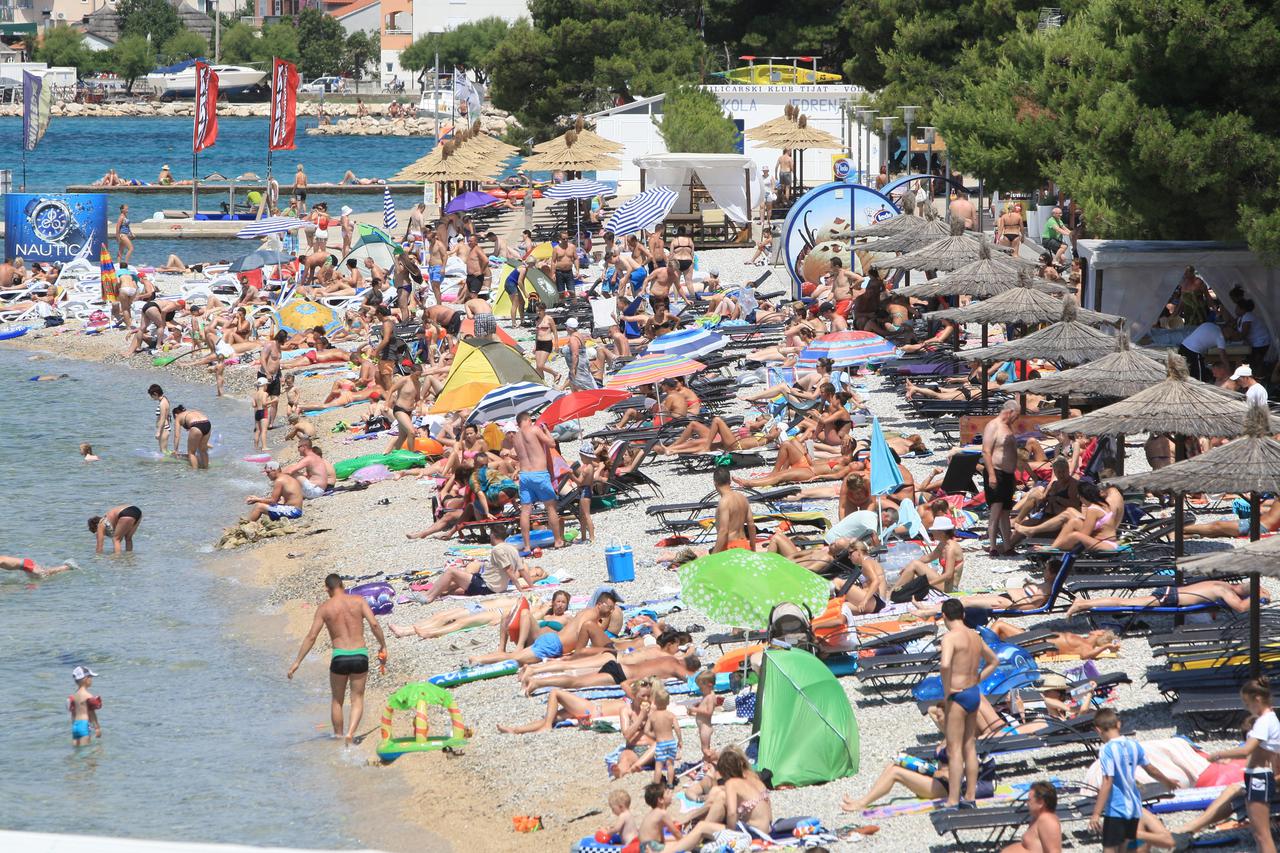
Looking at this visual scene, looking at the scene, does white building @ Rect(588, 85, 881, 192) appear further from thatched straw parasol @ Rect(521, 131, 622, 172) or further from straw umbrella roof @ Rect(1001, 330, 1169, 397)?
straw umbrella roof @ Rect(1001, 330, 1169, 397)

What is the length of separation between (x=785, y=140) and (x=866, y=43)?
8.68 m

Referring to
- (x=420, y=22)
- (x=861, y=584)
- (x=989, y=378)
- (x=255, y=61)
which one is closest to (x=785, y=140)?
(x=989, y=378)

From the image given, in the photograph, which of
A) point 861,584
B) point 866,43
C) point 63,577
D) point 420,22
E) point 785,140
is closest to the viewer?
point 861,584

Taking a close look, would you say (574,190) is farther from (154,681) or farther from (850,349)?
(154,681)

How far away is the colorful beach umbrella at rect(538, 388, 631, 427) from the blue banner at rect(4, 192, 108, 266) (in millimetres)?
Answer: 21665

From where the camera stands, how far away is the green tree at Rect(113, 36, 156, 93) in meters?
148

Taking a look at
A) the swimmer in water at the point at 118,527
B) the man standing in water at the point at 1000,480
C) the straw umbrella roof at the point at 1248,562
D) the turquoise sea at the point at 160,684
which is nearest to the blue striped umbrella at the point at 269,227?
the turquoise sea at the point at 160,684

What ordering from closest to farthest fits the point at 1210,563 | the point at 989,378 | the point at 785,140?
the point at 1210,563 → the point at 989,378 → the point at 785,140

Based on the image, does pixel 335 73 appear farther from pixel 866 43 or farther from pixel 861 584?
pixel 861 584

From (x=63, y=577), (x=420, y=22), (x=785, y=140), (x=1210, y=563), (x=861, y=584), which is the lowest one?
(x=63, y=577)

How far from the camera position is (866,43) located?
140 feet

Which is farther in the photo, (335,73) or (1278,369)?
(335,73)

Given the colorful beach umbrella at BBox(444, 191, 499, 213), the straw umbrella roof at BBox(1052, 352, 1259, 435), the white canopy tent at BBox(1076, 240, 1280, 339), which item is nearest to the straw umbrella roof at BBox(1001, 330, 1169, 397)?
the straw umbrella roof at BBox(1052, 352, 1259, 435)

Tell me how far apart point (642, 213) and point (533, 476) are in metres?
14.6
